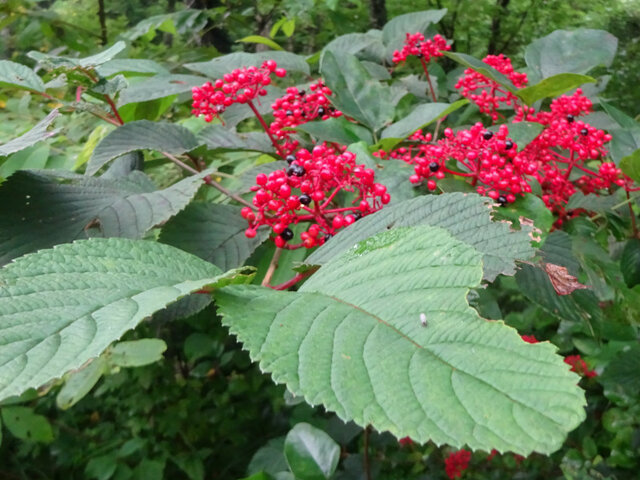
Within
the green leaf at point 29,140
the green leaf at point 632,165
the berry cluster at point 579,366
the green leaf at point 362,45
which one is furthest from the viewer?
the berry cluster at point 579,366

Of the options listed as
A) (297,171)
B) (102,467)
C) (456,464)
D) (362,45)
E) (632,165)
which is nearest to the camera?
(297,171)

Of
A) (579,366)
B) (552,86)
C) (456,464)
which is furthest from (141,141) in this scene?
(579,366)

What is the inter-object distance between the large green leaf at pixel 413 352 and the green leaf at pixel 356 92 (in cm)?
70

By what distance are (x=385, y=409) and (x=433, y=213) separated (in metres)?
0.41

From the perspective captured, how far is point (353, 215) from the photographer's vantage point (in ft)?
3.27

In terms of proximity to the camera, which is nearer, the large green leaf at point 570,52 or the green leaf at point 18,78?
the green leaf at point 18,78

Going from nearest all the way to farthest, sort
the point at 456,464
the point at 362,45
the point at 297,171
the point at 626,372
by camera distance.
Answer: the point at 297,171, the point at 362,45, the point at 626,372, the point at 456,464

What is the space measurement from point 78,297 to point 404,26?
179 centimetres

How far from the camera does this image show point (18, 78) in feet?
3.74

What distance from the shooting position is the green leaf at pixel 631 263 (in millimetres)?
1295

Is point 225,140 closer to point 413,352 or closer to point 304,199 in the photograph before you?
point 304,199

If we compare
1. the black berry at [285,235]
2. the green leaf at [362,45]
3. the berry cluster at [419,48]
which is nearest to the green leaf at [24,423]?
the black berry at [285,235]

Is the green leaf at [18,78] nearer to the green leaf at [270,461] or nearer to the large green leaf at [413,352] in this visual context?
the large green leaf at [413,352]

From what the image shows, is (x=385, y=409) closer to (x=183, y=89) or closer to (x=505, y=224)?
(x=505, y=224)
